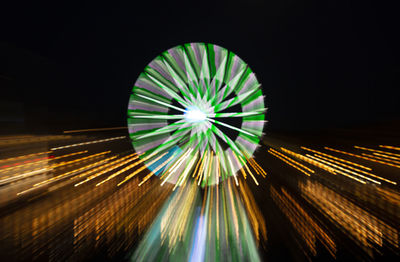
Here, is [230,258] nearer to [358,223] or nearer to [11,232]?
[358,223]

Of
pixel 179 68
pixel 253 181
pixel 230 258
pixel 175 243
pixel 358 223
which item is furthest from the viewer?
pixel 179 68

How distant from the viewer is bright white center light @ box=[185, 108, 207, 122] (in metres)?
2.55

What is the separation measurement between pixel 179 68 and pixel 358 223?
239 cm

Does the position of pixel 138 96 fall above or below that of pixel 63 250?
above

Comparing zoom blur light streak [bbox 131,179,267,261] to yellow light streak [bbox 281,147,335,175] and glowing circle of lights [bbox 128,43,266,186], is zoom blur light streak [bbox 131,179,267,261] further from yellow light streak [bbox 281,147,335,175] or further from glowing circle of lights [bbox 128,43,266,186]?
yellow light streak [bbox 281,147,335,175]

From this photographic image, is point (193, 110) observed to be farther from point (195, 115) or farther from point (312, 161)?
point (312, 161)

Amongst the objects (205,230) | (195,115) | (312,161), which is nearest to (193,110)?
(195,115)

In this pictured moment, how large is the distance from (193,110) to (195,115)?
0.22 ft

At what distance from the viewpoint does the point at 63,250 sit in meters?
1.14

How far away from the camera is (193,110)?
2.57 metres

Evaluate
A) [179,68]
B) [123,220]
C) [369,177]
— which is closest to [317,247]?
[123,220]

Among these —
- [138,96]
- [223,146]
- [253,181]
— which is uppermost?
[138,96]

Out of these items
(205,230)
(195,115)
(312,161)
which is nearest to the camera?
(205,230)

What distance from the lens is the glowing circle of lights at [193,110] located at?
2617mm
